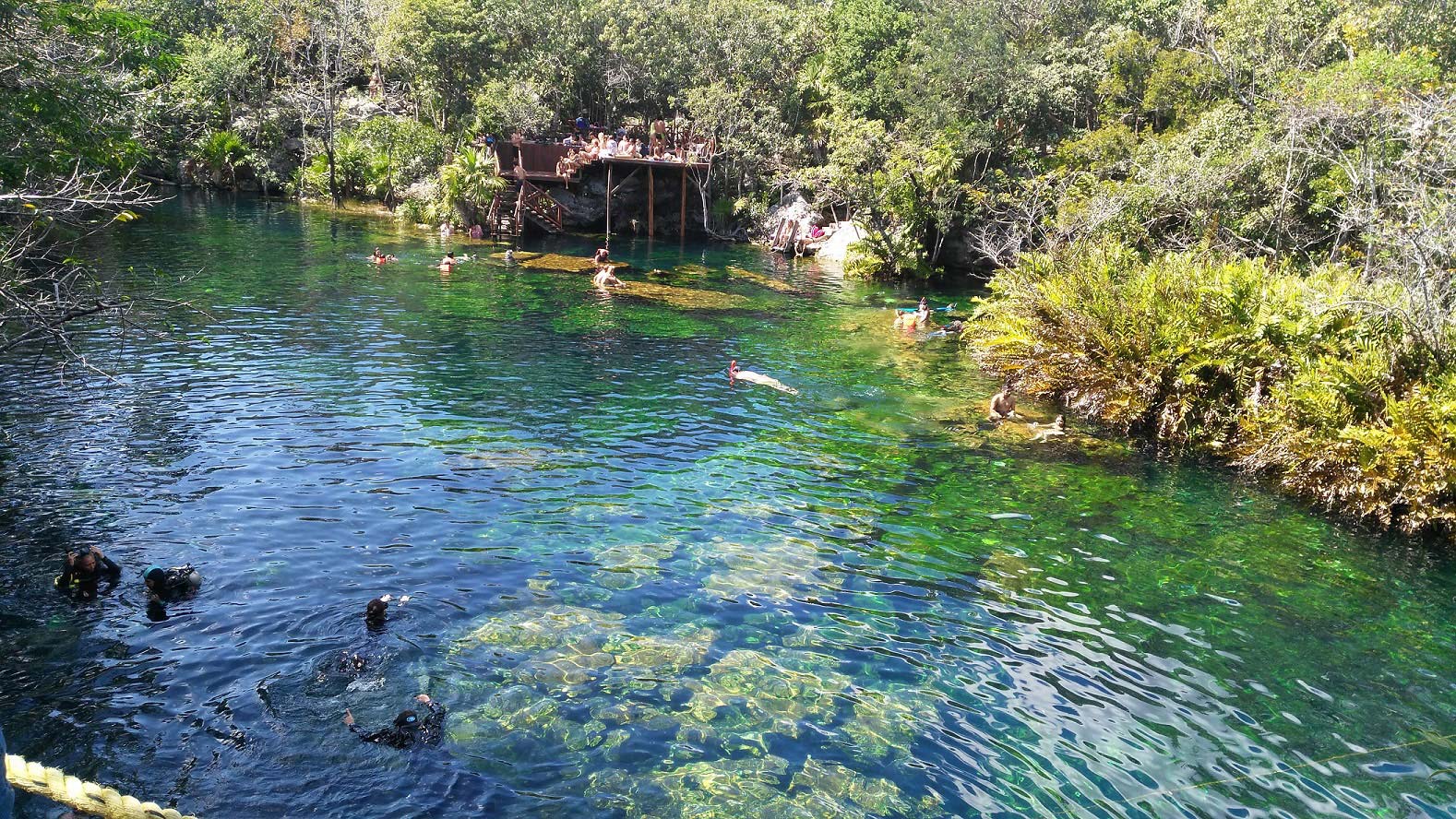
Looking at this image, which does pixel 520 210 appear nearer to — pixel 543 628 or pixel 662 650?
pixel 543 628

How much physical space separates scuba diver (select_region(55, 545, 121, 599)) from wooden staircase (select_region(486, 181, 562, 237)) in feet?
114

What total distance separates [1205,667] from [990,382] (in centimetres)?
1276

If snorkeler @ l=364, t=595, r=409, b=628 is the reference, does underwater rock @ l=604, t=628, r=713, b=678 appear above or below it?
below

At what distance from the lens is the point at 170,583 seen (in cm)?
997

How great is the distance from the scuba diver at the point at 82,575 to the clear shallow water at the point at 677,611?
32 cm

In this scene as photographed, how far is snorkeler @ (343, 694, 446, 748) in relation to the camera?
7.84m

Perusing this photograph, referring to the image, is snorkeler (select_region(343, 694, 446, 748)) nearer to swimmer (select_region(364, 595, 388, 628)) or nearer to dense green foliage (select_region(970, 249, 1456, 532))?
swimmer (select_region(364, 595, 388, 628))

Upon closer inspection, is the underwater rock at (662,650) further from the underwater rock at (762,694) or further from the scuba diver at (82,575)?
the scuba diver at (82,575)

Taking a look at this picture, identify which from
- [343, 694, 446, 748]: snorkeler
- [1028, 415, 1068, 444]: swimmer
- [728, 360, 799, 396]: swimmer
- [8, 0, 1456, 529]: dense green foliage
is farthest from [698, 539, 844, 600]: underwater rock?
[8, 0, 1456, 529]: dense green foliage

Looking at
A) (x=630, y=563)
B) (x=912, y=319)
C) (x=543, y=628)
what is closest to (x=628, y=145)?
(x=912, y=319)

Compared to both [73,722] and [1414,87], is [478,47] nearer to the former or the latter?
[1414,87]

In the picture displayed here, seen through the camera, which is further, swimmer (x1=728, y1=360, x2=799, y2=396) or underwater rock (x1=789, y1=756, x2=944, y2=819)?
swimmer (x1=728, y1=360, x2=799, y2=396)

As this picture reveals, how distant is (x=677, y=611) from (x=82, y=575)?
255 inches

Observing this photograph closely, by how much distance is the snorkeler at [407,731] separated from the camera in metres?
7.84
